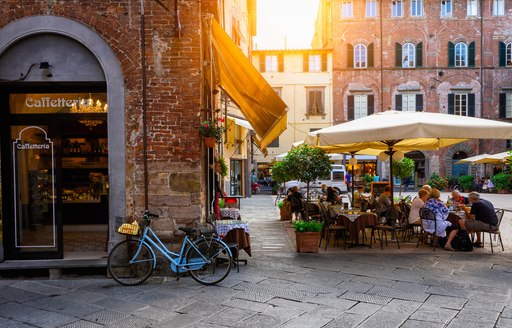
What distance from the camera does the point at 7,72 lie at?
635 cm

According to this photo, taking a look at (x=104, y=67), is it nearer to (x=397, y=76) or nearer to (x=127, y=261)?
(x=127, y=261)

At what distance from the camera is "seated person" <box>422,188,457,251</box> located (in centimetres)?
809

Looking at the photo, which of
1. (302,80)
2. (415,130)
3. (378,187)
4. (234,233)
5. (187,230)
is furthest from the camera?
(302,80)

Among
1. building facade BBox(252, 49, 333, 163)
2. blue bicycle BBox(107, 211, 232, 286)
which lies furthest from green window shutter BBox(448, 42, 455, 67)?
blue bicycle BBox(107, 211, 232, 286)

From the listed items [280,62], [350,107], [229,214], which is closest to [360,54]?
[350,107]

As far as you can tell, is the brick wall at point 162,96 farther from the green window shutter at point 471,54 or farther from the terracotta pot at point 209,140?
the green window shutter at point 471,54

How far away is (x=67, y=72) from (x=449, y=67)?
102 feet

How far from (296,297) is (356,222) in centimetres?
338

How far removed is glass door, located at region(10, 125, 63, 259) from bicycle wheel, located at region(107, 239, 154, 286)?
1.21m

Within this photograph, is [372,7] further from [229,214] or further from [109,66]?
[109,66]

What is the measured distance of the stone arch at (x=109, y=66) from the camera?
6.20 meters

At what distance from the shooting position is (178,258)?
19.5 ft

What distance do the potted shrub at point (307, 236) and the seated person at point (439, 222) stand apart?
6.93 ft

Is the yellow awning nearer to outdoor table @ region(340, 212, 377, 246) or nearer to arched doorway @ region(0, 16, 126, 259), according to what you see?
arched doorway @ region(0, 16, 126, 259)
